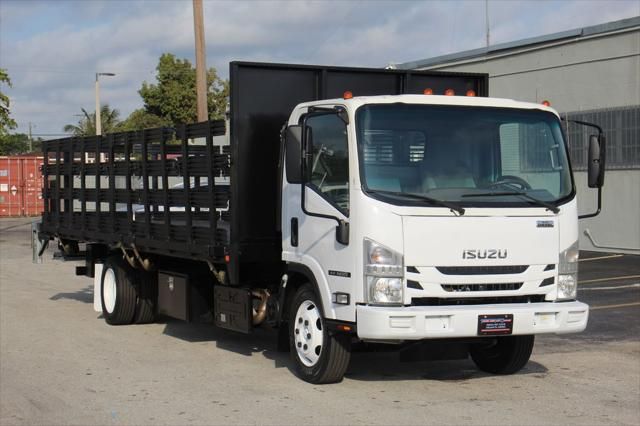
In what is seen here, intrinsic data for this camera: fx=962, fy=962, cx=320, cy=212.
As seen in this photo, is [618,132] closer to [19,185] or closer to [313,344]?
[313,344]

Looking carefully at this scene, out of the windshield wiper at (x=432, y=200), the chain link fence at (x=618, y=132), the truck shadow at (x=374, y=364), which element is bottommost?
the truck shadow at (x=374, y=364)

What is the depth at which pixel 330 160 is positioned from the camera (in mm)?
8352

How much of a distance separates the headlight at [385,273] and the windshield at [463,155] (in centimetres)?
42

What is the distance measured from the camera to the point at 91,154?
12.9m

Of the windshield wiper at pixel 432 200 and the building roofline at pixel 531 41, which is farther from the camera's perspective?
the building roofline at pixel 531 41

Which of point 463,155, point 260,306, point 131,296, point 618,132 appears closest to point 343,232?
point 463,155

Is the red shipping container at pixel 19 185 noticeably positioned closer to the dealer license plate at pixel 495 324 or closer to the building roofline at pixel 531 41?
the building roofline at pixel 531 41

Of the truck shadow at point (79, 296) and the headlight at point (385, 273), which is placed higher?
the headlight at point (385, 273)

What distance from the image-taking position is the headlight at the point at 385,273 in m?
7.82

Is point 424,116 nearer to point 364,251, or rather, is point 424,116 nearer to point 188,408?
point 364,251

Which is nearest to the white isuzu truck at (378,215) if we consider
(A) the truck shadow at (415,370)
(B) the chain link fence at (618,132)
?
(A) the truck shadow at (415,370)

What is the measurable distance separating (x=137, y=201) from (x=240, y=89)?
2.76 m

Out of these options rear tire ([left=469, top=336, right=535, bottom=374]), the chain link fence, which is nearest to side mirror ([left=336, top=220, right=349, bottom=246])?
rear tire ([left=469, top=336, right=535, bottom=374])

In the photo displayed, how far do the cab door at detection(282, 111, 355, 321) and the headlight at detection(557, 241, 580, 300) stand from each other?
186 centimetres
